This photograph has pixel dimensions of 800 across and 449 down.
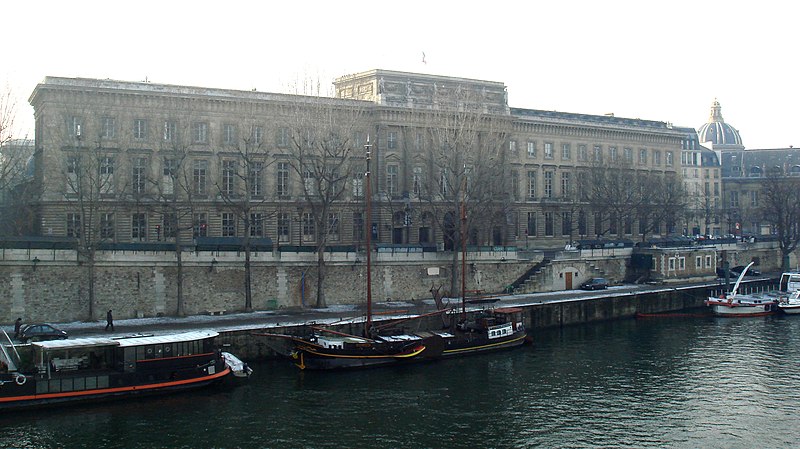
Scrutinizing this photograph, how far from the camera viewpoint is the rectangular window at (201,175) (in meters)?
67.5

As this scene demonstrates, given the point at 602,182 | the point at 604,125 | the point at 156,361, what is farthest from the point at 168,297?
the point at 604,125

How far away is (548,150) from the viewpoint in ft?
295

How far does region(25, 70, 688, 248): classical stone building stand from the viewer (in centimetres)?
6062

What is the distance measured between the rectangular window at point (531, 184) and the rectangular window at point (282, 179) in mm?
28616

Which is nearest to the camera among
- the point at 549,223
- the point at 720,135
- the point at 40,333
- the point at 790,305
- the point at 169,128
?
the point at 40,333

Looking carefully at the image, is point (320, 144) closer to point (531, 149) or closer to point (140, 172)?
point (140, 172)

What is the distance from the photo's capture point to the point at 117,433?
33.0m

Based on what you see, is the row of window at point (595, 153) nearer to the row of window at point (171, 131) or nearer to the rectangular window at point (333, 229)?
the rectangular window at point (333, 229)

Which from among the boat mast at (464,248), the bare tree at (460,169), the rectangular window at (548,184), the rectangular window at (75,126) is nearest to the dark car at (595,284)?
the bare tree at (460,169)

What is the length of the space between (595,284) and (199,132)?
35311mm

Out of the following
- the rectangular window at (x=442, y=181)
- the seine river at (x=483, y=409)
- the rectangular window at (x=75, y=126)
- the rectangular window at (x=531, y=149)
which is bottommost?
the seine river at (x=483, y=409)

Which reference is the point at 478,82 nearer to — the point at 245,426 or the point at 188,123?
the point at 188,123

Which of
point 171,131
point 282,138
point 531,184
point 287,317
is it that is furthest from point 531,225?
point 287,317

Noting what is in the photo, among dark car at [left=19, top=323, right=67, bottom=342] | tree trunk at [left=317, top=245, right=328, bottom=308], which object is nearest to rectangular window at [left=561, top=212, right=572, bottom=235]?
tree trunk at [left=317, top=245, right=328, bottom=308]
